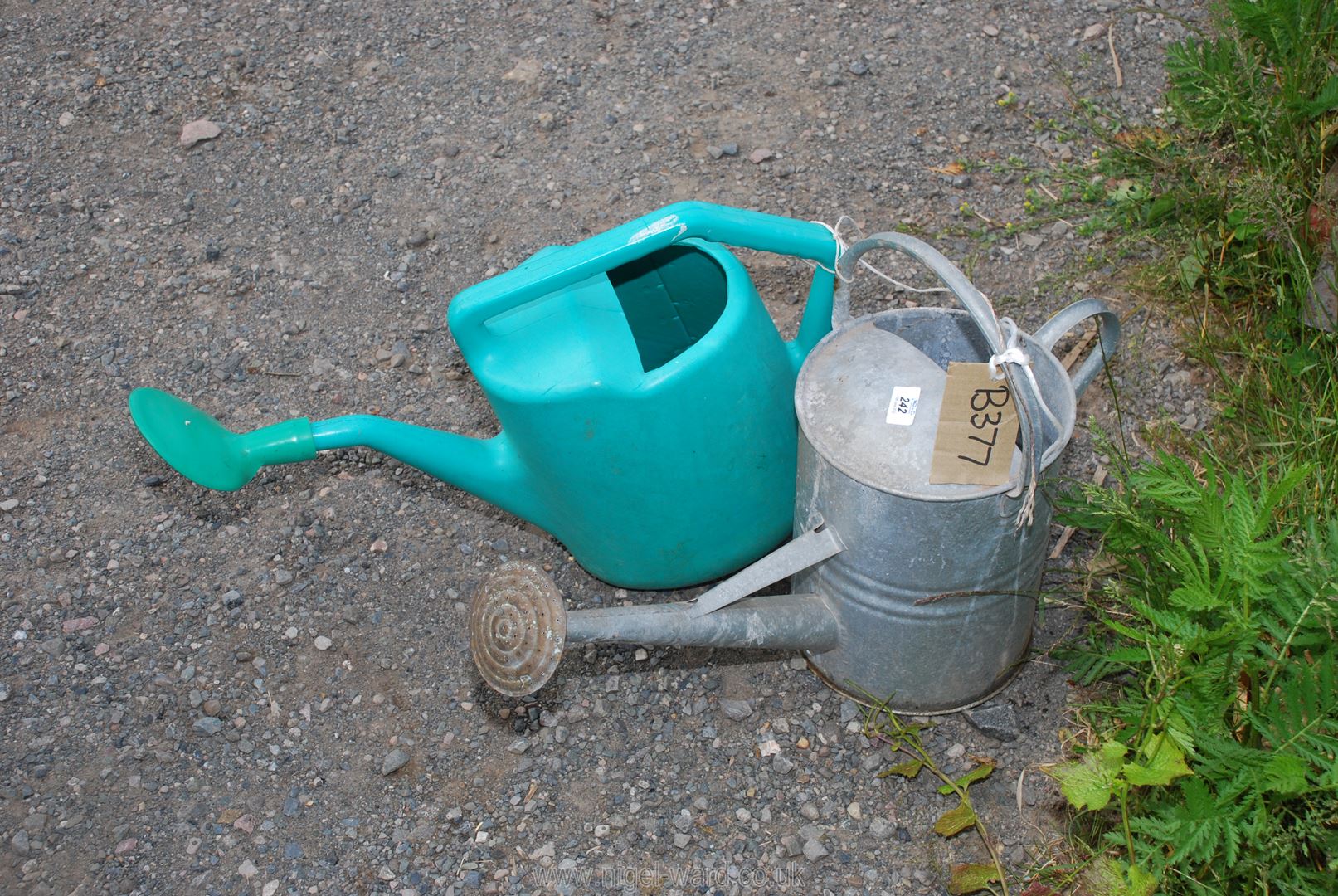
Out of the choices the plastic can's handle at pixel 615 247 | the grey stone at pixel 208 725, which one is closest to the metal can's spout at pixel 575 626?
the plastic can's handle at pixel 615 247

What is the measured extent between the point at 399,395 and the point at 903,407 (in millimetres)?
1141

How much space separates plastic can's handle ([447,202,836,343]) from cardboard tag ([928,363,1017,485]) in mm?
302

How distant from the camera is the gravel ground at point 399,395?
165cm

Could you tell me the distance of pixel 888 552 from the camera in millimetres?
1490

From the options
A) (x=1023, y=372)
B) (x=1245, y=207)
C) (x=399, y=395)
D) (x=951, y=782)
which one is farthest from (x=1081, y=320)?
(x=399, y=395)

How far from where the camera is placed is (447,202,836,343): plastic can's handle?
1.42m

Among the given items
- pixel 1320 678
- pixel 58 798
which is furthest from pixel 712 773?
pixel 58 798

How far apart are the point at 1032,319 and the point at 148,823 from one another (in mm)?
1736

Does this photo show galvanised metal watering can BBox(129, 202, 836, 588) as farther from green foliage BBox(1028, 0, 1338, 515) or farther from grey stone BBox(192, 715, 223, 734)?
green foliage BBox(1028, 0, 1338, 515)

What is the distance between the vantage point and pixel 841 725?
1.74m

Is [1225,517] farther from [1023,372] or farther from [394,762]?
[394,762]

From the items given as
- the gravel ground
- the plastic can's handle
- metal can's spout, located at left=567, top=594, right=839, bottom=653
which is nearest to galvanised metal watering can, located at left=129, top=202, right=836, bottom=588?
the plastic can's handle

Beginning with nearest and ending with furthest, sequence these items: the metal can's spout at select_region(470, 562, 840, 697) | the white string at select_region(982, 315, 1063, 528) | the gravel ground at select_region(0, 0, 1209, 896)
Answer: the white string at select_region(982, 315, 1063, 528) → the metal can's spout at select_region(470, 562, 840, 697) → the gravel ground at select_region(0, 0, 1209, 896)

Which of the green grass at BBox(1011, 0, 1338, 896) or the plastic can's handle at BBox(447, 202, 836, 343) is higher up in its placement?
the plastic can's handle at BBox(447, 202, 836, 343)
